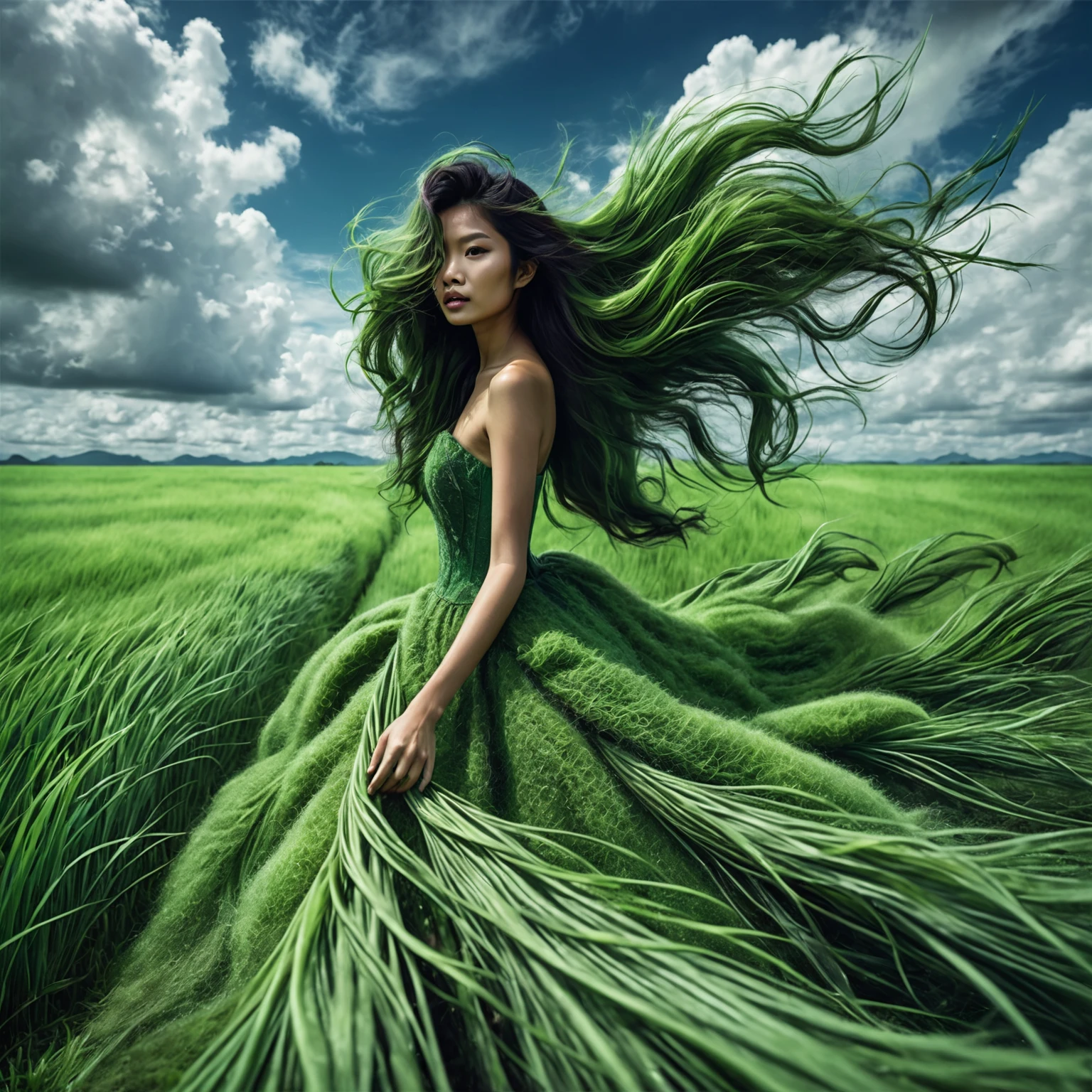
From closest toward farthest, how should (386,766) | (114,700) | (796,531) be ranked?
(386,766), (114,700), (796,531)

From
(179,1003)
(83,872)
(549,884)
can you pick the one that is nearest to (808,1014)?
(549,884)

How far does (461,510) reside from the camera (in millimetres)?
1692

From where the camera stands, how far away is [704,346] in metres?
2.03

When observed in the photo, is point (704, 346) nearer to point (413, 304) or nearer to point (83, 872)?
point (413, 304)

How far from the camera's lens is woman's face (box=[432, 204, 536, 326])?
172 centimetres

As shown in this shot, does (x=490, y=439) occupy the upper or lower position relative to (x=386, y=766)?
upper

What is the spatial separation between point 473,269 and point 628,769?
131 cm

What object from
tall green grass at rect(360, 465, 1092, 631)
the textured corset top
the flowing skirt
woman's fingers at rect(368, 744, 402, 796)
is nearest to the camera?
the flowing skirt

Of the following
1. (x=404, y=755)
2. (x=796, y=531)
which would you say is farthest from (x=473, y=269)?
(x=796, y=531)

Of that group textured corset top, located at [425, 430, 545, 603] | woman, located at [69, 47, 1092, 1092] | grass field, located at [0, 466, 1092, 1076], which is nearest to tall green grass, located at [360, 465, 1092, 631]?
grass field, located at [0, 466, 1092, 1076]

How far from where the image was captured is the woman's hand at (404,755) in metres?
1.28

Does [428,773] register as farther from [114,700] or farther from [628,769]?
[114,700]

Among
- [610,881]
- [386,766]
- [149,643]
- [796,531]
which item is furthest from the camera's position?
[796,531]

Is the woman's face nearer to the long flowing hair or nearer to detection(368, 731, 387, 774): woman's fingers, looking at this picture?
the long flowing hair
